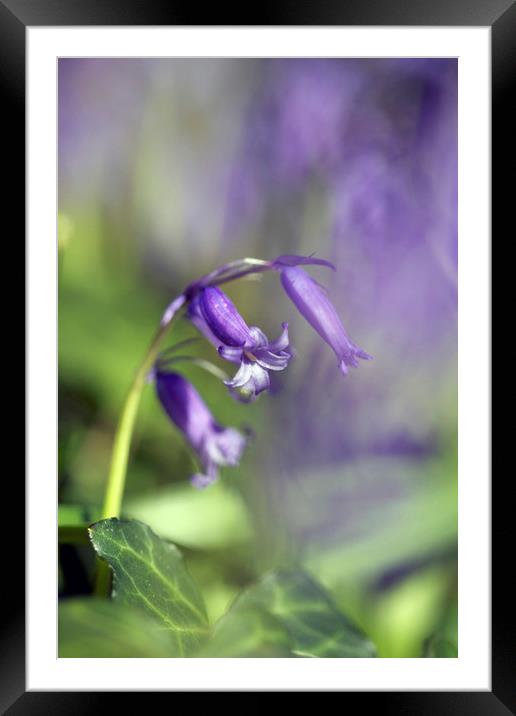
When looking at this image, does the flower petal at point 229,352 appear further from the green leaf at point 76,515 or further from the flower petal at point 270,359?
the green leaf at point 76,515

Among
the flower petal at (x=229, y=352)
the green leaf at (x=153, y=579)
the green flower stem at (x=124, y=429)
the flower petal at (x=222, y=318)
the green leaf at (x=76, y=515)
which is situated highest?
the flower petal at (x=222, y=318)

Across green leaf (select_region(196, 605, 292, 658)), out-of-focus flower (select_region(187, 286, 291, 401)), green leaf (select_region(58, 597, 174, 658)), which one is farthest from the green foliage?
out-of-focus flower (select_region(187, 286, 291, 401))

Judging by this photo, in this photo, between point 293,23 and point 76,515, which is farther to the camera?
point 76,515

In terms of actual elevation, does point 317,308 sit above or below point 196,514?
above

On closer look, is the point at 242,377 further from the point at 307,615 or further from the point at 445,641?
the point at 445,641

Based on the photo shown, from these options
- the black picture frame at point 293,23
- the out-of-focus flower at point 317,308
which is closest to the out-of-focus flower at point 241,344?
the out-of-focus flower at point 317,308

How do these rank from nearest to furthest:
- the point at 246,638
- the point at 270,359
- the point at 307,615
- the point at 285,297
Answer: the point at 270,359
the point at 246,638
the point at 307,615
the point at 285,297

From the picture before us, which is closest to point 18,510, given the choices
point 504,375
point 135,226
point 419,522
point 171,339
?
point 171,339

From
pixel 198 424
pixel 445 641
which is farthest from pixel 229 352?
pixel 445 641

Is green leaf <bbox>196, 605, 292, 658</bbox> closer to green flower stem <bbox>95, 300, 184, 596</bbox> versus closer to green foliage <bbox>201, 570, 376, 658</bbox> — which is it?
green foliage <bbox>201, 570, 376, 658</bbox>
